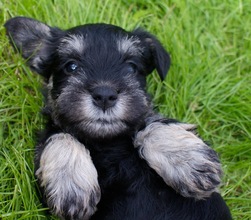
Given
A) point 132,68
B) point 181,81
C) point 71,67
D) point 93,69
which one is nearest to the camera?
point 93,69

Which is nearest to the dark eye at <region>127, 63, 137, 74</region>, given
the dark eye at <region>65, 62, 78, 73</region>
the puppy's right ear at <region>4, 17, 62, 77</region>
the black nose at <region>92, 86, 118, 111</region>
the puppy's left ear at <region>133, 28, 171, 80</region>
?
the puppy's left ear at <region>133, 28, 171, 80</region>

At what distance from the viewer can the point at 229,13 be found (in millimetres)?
5246

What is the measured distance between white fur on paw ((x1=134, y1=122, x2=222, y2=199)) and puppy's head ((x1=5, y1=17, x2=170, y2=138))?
0.23m

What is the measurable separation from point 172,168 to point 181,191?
0.18 meters

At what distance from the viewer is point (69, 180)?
3164mm

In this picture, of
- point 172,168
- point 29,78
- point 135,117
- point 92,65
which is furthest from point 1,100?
point 172,168

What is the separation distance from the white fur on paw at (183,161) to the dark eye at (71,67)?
80cm

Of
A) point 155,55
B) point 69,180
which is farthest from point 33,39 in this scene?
point 69,180

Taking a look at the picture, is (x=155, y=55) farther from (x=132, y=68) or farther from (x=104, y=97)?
(x=104, y=97)

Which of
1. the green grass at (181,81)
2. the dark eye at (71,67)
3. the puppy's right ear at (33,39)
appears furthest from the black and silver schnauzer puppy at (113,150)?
the green grass at (181,81)

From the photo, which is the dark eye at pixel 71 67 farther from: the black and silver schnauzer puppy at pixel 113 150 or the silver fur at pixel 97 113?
the silver fur at pixel 97 113

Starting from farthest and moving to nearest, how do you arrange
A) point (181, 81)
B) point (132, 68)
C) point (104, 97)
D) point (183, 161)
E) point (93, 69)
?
point (181, 81)
point (132, 68)
point (93, 69)
point (183, 161)
point (104, 97)

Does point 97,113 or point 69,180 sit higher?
point 97,113

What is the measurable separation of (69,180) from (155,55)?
1425 millimetres
